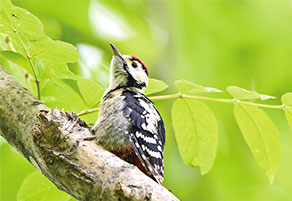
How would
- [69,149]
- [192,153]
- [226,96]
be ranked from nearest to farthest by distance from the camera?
[69,149], [192,153], [226,96]

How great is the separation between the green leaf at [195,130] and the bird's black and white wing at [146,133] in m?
0.16

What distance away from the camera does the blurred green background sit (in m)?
4.67

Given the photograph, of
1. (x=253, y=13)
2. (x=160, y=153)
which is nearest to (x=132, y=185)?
(x=160, y=153)

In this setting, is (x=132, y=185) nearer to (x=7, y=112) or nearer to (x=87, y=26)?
(x=7, y=112)

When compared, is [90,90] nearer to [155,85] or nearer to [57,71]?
[57,71]

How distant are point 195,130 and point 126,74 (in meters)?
0.94

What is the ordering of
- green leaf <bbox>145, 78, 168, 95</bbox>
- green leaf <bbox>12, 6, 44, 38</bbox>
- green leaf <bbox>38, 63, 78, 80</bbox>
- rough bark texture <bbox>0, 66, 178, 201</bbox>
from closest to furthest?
rough bark texture <bbox>0, 66, 178, 201</bbox> → green leaf <bbox>12, 6, 44, 38</bbox> → green leaf <bbox>38, 63, 78, 80</bbox> → green leaf <bbox>145, 78, 168, 95</bbox>

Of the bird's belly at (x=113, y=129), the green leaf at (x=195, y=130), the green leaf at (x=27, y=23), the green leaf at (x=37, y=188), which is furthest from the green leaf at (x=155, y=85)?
the green leaf at (x=37, y=188)

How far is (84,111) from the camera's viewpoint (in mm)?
2729

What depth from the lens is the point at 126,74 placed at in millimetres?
3521

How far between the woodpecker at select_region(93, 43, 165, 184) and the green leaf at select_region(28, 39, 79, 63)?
0.50m

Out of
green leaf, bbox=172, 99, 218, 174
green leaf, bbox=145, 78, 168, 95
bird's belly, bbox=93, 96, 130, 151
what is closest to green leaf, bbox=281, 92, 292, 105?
green leaf, bbox=172, 99, 218, 174

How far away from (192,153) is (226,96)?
2.20 meters

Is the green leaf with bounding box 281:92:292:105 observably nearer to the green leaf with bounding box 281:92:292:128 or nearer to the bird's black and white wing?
the green leaf with bounding box 281:92:292:128
